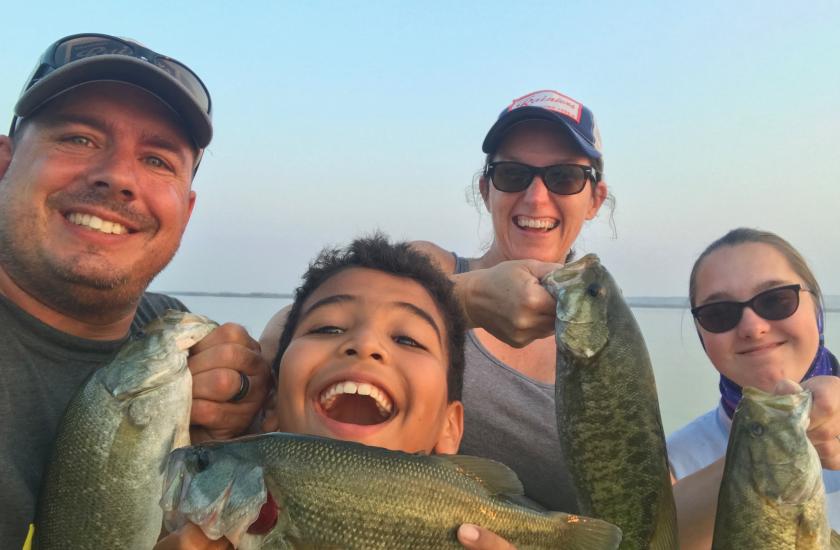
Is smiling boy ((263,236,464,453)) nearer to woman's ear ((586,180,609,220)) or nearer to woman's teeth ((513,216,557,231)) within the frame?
woman's teeth ((513,216,557,231))

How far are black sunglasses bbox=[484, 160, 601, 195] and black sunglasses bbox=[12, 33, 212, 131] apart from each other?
87.8 inches

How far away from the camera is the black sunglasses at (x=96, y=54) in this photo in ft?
10.7

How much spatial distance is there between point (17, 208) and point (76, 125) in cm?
54

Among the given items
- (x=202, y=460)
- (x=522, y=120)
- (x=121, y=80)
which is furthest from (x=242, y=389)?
(x=522, y=120)

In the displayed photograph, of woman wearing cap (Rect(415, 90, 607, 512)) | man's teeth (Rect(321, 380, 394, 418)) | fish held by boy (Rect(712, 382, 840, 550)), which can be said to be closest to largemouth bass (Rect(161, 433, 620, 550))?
man's teeth (Rect(321, 380, 394, 418))

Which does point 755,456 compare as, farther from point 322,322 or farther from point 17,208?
point 17,208

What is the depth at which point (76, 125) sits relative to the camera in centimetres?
310

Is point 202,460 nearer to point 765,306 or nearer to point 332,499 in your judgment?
point 332,499

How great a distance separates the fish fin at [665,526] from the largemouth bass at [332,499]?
1.83 ft

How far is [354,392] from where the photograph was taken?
242cm

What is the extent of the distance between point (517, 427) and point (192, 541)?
8.05 ft

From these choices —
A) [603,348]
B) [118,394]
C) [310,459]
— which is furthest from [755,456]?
[118,394]

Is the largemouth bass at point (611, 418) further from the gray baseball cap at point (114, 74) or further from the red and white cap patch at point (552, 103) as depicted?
the gray baseball cap at point (114, 74)

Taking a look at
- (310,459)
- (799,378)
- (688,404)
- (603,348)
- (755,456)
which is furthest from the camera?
(688,404)
